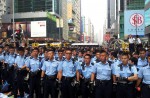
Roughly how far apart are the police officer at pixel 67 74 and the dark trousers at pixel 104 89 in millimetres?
1230

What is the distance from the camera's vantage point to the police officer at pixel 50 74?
1046 centimetres

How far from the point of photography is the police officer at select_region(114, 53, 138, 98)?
8961mm

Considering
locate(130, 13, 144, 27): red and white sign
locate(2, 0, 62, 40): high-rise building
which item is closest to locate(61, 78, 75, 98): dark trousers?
locate(130, 13, 144, 27): red and white sign

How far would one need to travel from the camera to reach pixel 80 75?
10.7m

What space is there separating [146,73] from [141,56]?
2541 millimetres

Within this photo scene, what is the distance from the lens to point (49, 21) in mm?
89625

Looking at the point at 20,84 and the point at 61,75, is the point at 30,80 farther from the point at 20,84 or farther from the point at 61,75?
the point at 61,75

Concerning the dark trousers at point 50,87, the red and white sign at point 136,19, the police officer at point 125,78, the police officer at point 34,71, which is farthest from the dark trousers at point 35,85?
the red and white sign at point 136,19

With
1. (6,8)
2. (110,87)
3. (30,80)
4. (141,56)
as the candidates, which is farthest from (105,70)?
(6,8)

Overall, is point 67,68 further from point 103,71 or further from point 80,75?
point 103,71

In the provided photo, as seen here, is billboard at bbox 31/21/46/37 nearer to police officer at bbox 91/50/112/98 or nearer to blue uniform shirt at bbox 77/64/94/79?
blue uniform shirt at bbox 77/64/94/79

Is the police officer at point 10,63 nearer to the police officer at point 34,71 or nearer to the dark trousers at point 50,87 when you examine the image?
the police officer at point 34,71

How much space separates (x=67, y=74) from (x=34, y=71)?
155 centimetres

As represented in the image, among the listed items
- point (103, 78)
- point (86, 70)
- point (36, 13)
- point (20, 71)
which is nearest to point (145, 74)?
point (103, 78)
